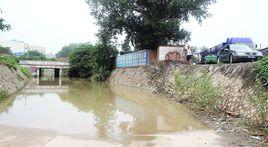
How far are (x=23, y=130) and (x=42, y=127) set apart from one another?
2.82 feet

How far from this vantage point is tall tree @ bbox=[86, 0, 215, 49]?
30781 mm

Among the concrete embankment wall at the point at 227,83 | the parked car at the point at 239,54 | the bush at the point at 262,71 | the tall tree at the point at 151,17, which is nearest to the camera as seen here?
the bush at the point at 262,71

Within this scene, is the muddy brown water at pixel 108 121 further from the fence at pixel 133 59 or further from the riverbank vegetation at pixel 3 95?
the fence at pixel 133 59

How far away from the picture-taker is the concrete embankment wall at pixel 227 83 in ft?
38.8

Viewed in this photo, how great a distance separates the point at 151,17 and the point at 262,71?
21212mm

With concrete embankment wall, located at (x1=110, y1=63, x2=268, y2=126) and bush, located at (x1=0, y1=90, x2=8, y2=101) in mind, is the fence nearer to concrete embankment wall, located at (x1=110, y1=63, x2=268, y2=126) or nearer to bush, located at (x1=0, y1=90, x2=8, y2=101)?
concrete embankment wall, located at (x1=110, y1=63, x2=268, y2=126)

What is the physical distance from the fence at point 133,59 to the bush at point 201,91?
1407 cm

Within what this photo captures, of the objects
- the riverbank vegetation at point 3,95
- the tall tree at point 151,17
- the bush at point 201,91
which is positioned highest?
the tall tree at point 151,17

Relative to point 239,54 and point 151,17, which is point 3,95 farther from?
point 151,17

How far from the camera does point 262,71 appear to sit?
37.8 feet

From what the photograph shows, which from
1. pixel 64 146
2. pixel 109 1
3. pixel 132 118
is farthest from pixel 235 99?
pixel 109 1

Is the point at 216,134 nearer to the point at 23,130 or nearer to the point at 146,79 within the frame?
the point at 23,130

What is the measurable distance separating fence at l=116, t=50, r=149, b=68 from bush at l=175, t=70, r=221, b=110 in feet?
46.2

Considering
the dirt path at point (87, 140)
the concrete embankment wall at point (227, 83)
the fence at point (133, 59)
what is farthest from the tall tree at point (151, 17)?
the dirt path at point (87, 140)
